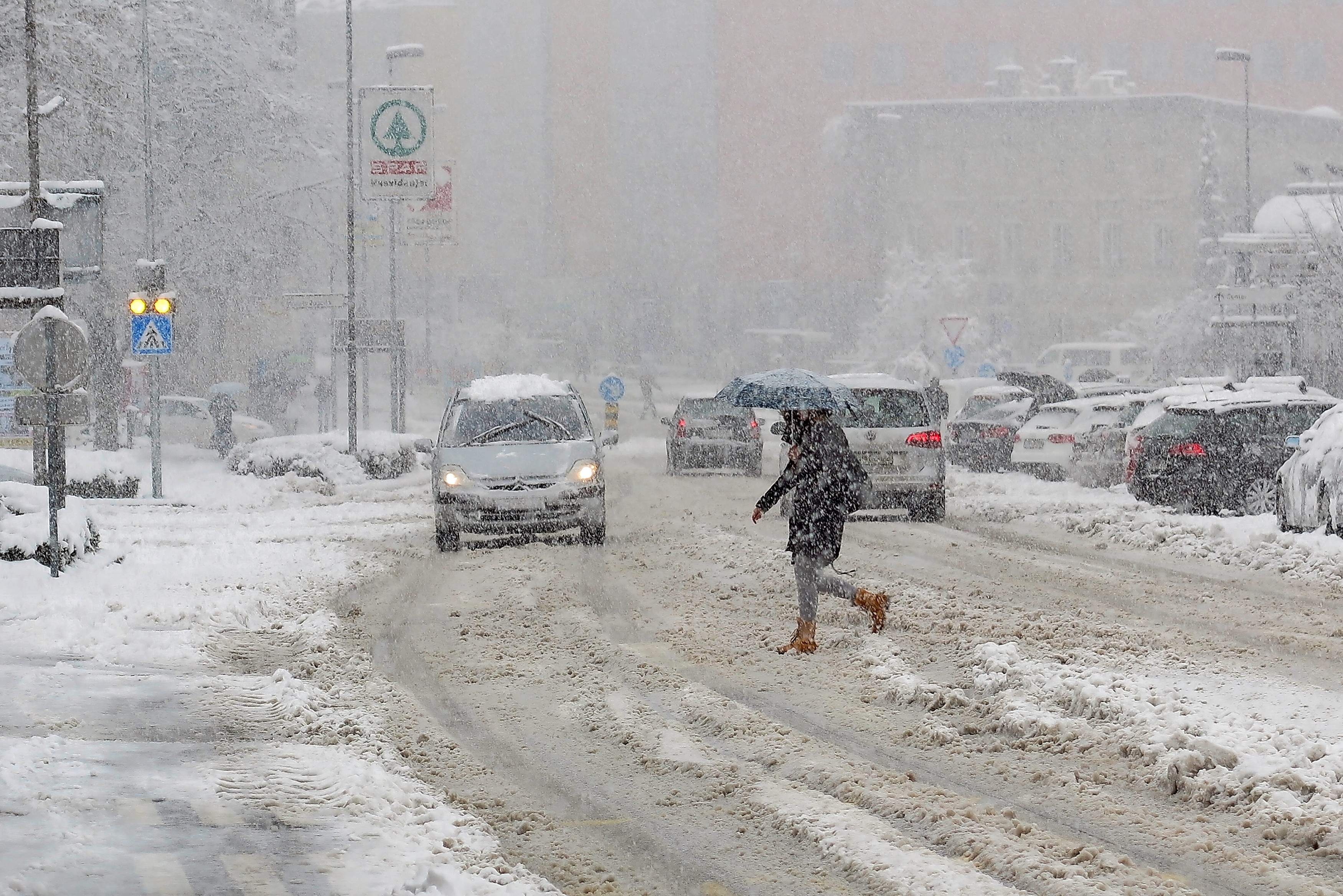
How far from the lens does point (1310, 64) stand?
82938mm

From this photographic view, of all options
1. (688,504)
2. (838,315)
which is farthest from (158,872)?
(838,315)

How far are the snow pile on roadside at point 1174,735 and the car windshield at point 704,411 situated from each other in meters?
22.0

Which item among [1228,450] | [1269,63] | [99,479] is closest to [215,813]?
[1228,450]

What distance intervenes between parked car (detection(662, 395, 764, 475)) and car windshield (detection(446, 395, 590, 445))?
43.7ft

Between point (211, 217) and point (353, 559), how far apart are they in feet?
74.6

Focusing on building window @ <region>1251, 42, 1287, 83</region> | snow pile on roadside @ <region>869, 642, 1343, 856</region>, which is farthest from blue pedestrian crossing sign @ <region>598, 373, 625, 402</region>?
building window @ <region>1251, 42, 1287, 83</region>

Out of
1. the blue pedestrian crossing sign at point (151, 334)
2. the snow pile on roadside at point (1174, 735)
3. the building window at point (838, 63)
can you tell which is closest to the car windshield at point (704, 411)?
the blue pedestrian crossing sign at point (151, 334)

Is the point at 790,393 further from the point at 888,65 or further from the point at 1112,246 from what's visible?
the point at 888,65

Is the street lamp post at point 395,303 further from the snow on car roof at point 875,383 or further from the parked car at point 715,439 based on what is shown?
the snow on car roof at point 875,383

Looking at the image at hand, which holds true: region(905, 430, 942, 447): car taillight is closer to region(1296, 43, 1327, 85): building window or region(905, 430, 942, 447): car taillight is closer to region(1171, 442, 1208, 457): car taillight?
region(1171, 442, 1208, 457): car taillight

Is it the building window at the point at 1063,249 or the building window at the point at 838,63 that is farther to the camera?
the building window at the point at 838,63

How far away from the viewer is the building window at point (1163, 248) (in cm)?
6956

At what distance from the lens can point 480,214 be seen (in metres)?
89.1

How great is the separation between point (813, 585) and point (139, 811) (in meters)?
5.24
